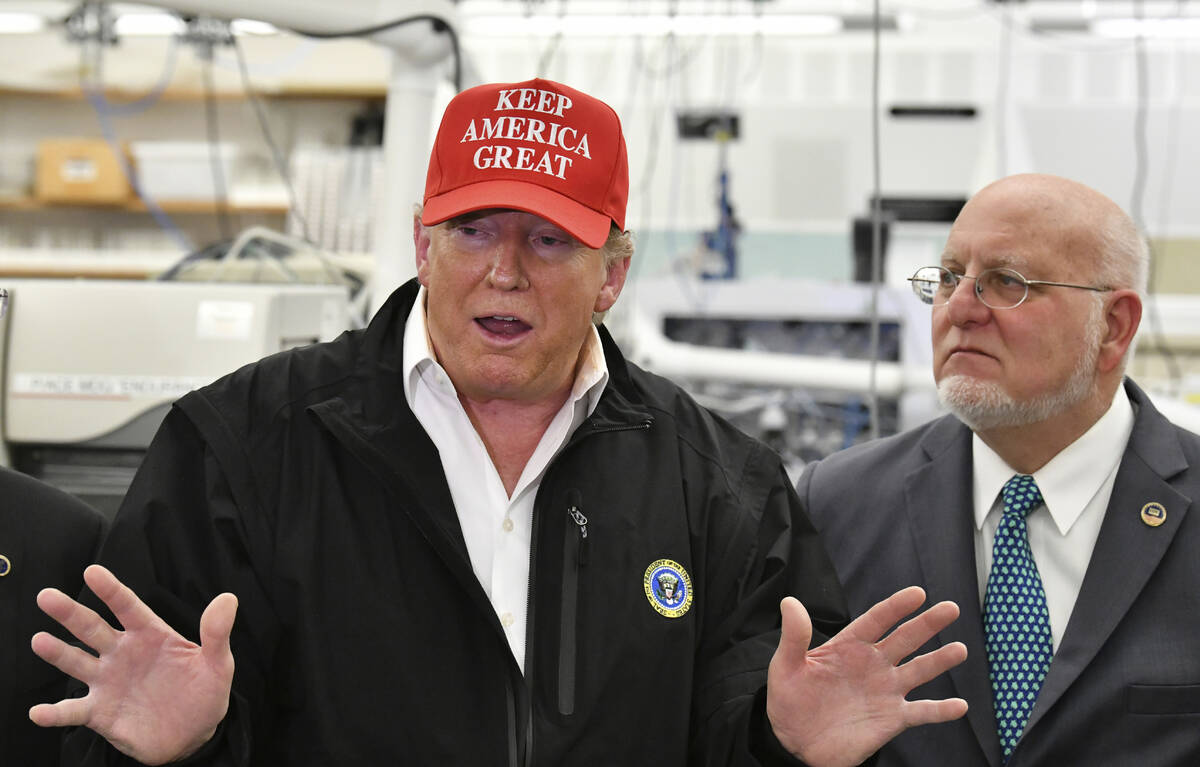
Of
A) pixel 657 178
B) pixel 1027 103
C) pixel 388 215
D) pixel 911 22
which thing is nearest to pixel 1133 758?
pixel 388 215

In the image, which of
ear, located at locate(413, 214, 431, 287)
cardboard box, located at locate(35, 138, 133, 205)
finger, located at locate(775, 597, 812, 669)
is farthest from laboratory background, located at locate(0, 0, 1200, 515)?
finger, located at locate(775, 597, 812, 669)

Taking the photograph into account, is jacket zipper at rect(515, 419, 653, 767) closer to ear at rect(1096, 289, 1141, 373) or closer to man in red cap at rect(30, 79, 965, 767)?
man in red cap at rect(30, 79, 965, 767)

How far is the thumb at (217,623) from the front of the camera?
1110 millimetres

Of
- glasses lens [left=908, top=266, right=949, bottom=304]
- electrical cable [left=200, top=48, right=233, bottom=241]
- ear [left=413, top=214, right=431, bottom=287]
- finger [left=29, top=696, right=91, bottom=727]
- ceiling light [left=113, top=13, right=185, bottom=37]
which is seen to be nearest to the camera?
finger [left=29, top=696, right=91, bottom=727]

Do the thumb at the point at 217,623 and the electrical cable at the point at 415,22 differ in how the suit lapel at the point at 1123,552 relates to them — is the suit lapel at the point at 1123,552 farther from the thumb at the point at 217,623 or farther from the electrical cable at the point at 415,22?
the electrical cable at the point at 415,22

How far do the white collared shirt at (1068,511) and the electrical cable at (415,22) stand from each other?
3.64 ft

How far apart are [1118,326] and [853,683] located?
72 cm

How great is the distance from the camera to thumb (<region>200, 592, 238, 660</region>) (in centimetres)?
111

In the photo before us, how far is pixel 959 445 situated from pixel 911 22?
407cm

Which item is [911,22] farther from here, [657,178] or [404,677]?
[404,677]

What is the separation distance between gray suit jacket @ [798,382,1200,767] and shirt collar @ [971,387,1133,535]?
0.9 inches

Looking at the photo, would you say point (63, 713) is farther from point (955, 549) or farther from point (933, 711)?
point (955, 549)

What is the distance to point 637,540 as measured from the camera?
1369mm

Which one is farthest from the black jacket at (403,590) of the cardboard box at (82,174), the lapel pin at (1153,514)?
the cardboard box at (82,174)
